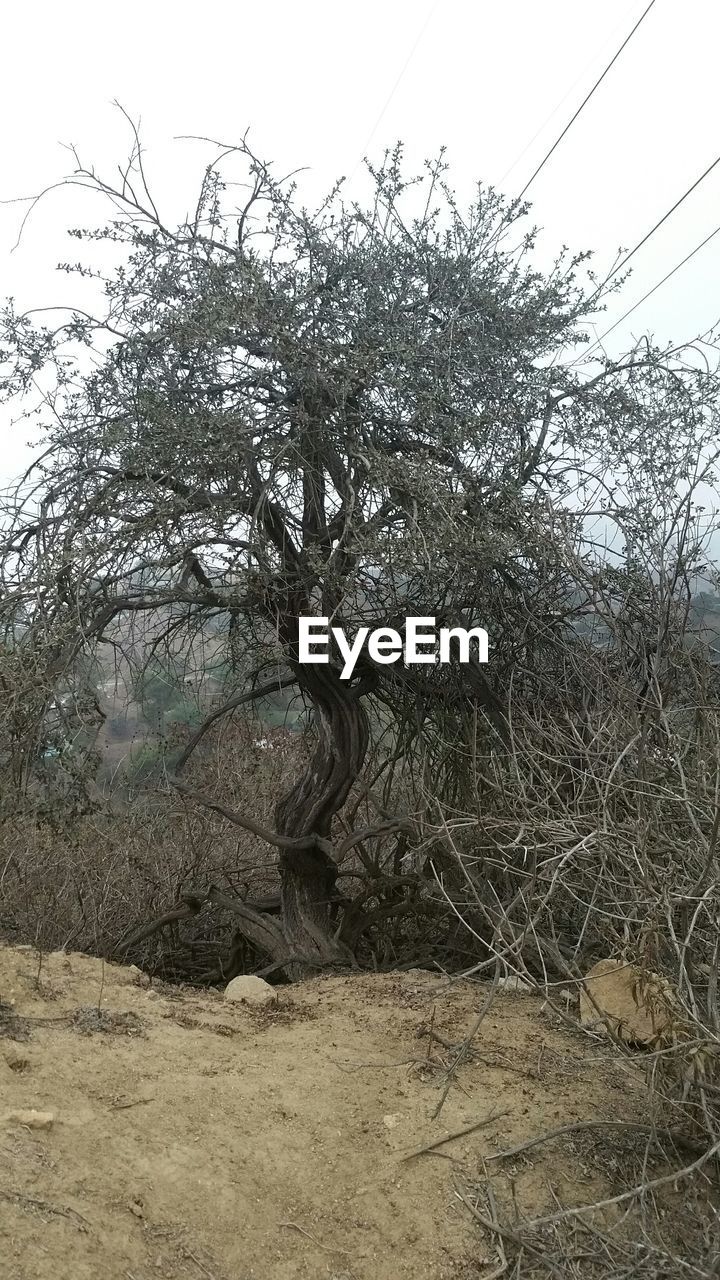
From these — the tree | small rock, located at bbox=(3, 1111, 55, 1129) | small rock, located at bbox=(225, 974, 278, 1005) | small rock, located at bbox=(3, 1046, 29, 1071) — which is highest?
the tree

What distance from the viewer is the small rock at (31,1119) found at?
397cm

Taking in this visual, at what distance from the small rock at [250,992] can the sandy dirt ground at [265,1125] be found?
91 mm

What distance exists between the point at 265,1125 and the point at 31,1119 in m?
0.90

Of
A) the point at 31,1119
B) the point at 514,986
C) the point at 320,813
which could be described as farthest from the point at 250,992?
the point at 31,1119

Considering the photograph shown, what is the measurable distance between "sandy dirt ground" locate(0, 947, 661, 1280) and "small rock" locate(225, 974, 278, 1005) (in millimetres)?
91

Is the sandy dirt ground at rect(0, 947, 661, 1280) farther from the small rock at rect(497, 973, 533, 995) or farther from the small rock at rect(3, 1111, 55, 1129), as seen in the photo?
the small rock at rect(497, 973, 533, 995)

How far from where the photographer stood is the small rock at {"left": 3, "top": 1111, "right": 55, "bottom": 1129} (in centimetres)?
397

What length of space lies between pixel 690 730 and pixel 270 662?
329 cm

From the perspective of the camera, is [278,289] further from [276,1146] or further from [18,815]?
[276,1146]

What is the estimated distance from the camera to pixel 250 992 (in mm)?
6016

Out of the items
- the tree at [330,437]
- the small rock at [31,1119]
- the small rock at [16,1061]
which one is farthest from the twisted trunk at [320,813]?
the small rock at [31,1119]

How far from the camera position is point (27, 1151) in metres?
3.80

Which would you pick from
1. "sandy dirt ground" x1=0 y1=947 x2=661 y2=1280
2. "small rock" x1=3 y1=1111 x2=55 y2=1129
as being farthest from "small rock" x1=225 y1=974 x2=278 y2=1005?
"small rock" x1=3 y1=1111 x2=55 y2=1129

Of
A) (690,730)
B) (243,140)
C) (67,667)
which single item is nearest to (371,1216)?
(690,730)
